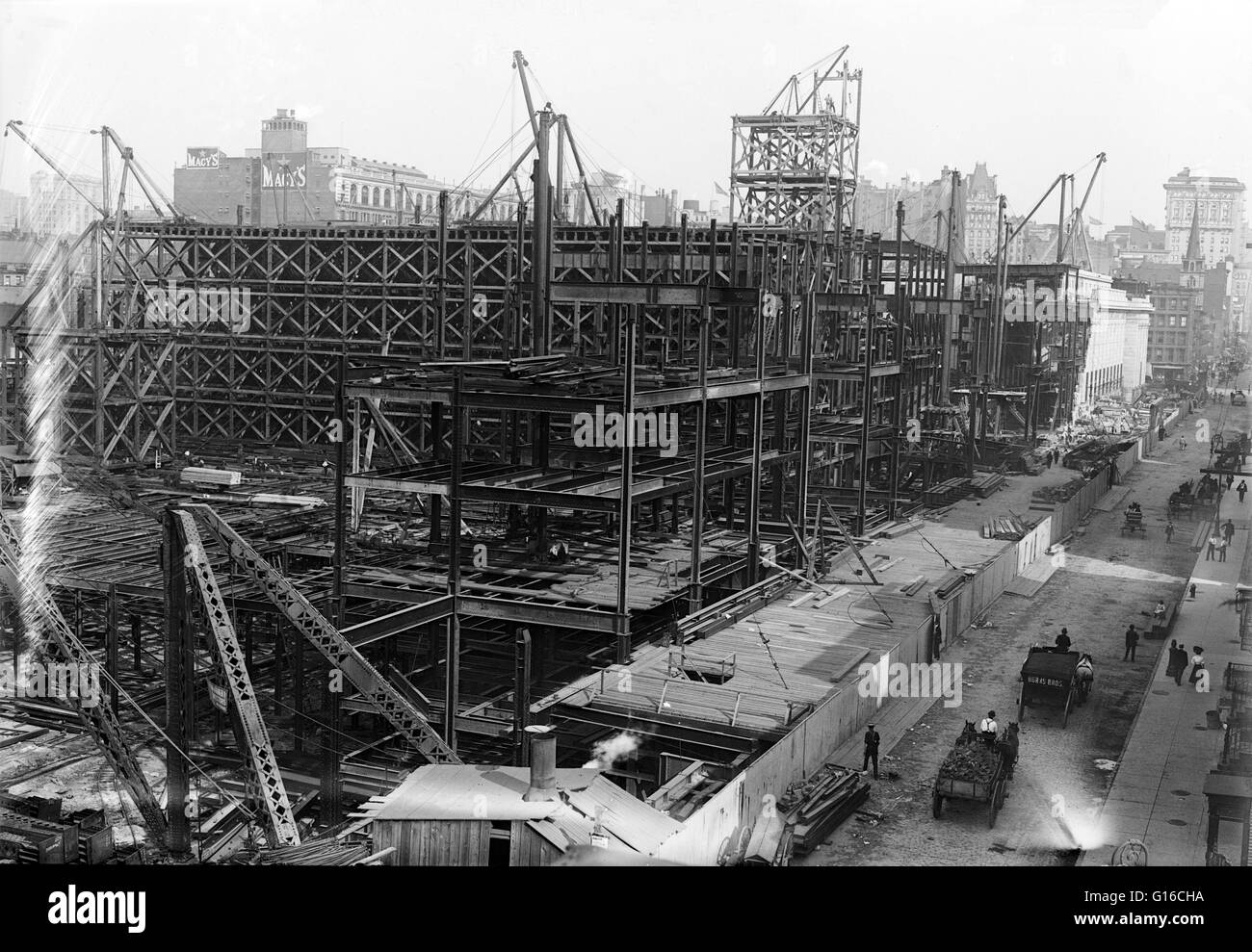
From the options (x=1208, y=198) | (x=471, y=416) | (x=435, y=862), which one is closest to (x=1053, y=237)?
(x=1208, y=198)

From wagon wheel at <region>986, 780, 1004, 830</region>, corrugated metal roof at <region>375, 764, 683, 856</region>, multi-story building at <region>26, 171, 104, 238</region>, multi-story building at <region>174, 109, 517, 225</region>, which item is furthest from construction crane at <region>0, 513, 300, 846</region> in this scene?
multi-story building at <region>174, 109, 517, 225</region>

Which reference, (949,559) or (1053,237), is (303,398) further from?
(1053,237)

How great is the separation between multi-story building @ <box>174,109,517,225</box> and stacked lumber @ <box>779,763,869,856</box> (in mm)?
30695

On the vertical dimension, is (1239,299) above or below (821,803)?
above

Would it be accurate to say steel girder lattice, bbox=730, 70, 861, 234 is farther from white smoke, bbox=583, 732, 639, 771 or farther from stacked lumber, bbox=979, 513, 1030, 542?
white smoke, bbox=583, 732, 639, 771

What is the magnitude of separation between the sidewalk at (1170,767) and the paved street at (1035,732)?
1.30 feet

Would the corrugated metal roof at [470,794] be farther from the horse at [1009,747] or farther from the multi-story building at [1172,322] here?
the multi-story building at [1172,322]

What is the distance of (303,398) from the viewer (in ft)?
149

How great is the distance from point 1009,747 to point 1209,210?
28.8m

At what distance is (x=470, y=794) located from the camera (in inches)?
602

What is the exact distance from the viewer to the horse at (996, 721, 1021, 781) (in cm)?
2098

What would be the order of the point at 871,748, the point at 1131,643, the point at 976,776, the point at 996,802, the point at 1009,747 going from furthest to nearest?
1. the point at 1131,643
2. the point at 1009,747
3. the point at 871,748
4. the point at 996,802
5. the point at 976,776
